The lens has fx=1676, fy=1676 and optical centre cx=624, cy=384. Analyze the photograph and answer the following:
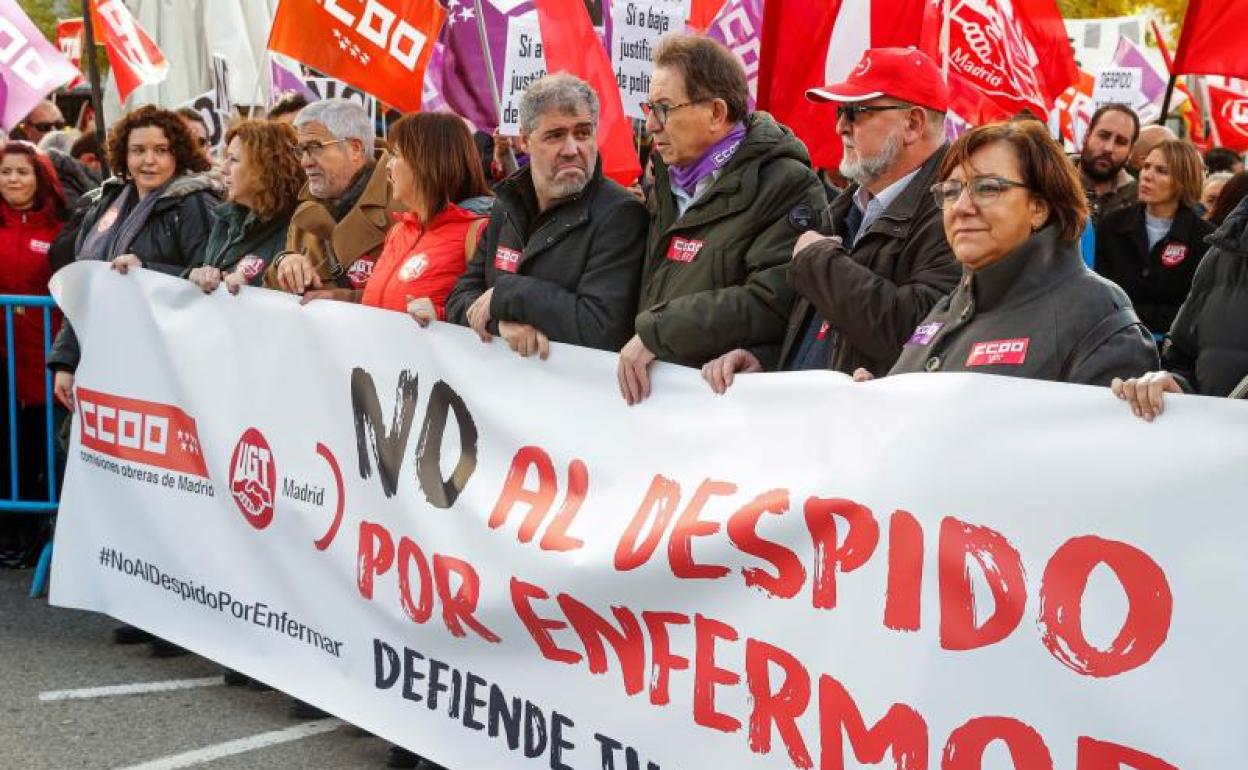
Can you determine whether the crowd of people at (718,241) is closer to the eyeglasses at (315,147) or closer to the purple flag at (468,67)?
the eyeglasses at (315,147)

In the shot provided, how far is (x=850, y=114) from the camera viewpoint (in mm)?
4332

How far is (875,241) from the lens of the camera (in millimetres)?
4254

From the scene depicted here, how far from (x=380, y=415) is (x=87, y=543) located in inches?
77.1

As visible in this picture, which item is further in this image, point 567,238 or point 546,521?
point 567,238

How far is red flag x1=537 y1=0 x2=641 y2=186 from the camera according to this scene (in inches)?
261

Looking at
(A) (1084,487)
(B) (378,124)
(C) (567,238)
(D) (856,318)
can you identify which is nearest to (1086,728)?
(A) (1084,487)

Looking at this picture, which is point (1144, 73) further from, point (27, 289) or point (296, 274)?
point (296, 274)

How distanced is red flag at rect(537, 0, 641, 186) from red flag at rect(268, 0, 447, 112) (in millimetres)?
1334

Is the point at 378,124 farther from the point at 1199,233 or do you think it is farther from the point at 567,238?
the point at 567,238

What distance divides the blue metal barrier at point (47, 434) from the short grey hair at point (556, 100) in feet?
10.8

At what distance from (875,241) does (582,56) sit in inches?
111

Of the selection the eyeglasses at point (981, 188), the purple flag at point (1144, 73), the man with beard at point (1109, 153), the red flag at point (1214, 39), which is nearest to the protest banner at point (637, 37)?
the red flag at point (1214, 39)

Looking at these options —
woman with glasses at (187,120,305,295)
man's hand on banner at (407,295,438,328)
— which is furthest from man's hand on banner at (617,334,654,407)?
woman with glasses at (187,120,305,295)

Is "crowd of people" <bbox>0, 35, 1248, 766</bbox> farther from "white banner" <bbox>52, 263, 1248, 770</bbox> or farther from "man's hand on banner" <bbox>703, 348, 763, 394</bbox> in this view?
"white banner" <bbox>52, 263, 1248, 770</bbox>
